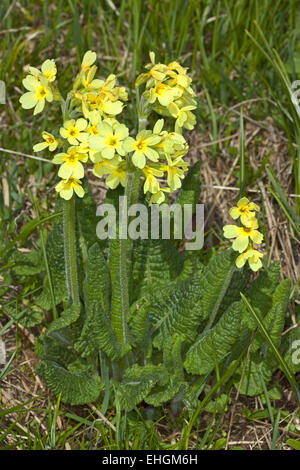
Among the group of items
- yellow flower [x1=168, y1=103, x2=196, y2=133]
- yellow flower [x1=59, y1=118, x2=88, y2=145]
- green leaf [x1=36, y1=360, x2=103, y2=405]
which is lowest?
green leaf [x1=36, y1=360, x2=103, y2=405]

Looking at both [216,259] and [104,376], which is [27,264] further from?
[216,259]

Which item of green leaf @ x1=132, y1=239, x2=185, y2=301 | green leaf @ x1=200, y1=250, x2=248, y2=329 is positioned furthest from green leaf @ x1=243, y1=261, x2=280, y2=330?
green leaf @ x1=132, y1=239, x2=185, y2=301

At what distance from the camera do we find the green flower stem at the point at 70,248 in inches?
91.4

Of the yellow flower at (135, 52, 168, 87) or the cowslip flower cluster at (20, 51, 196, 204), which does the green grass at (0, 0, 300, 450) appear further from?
the yellow flower at (135, 52, 168, 87)

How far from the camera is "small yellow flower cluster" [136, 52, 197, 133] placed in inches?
80.4

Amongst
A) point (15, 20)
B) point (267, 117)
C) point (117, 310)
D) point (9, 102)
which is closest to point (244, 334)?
point (117, 310)

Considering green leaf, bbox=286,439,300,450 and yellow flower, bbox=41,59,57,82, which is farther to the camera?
green leaf, bbox=286,439,300,450

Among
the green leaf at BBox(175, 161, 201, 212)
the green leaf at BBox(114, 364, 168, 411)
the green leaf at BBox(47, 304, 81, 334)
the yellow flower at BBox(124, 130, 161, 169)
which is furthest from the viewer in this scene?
the green leaf at BBox(175, 161, 201, 212)

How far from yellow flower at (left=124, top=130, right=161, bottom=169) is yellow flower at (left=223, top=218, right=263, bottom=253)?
0.42 metres

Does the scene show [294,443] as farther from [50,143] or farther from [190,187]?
[50,143]

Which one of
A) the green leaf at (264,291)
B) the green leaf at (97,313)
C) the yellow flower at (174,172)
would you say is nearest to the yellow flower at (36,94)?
the yellow flower at (174,172)

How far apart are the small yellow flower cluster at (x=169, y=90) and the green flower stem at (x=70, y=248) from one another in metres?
0.48

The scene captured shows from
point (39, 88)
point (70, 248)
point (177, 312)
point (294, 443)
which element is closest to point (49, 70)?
point (39, 88)

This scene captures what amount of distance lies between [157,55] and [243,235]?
54.7 inches
